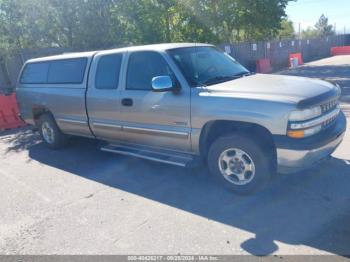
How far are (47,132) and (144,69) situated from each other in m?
3.23

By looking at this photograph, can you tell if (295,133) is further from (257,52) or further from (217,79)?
(257,52)

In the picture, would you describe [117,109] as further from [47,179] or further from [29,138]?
[29,138]

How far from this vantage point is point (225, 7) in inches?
822

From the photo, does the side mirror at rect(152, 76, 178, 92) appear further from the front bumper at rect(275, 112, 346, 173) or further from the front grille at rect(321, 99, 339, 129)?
the front grille at rect(321, 99, 339, 129)

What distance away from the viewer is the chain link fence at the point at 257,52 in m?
12.6

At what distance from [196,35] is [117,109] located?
58.8ft

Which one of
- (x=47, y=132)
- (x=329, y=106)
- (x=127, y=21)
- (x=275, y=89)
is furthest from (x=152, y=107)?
(x=127, y=21)

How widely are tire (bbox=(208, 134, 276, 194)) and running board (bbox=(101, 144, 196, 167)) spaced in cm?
37

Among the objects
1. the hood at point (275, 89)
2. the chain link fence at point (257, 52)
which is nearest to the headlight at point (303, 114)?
the hood at point (275, 89)

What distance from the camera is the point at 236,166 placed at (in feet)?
13.6

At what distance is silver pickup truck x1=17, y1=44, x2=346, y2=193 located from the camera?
371 centimetres

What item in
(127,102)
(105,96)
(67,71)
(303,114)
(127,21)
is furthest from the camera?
(127,21)

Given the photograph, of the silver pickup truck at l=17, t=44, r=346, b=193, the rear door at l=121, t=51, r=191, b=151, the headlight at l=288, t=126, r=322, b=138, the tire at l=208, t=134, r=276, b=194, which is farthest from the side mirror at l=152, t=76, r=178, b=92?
the headlight at l=288, t=126, r=322, b=138

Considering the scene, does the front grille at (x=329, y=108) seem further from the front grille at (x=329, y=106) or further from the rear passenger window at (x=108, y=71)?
the rear passenger window at (x=108, y=71)
